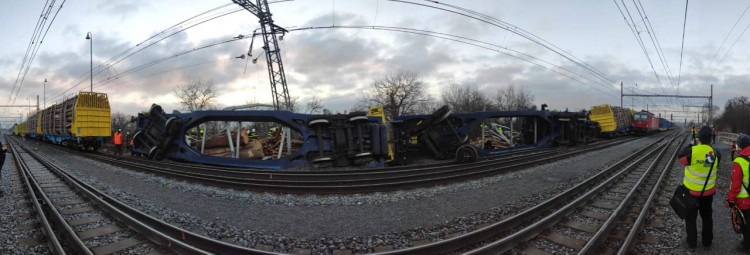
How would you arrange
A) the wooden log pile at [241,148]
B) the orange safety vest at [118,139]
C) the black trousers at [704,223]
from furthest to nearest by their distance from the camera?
1. the orange safety vest at [118,139]
2. the wooden log pile at [241,148]
3. the black trousers at [704,223]

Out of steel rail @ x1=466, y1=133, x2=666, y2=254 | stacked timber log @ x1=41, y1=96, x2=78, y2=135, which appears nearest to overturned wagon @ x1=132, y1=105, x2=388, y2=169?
stacked timber log @ x1=41, y1=96, x2=78, y2=135

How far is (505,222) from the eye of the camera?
488 centimetres

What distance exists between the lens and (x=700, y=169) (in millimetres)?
3992

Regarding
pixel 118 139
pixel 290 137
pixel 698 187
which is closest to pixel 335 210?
pixel 698 187

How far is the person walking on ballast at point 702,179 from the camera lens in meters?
3.96

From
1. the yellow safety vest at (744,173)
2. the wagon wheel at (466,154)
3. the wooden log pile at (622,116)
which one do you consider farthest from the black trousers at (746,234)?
the wooden log pile at (622,116)

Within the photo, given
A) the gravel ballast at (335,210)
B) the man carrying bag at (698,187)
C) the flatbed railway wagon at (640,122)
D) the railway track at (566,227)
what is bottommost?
the gravel ballast at (335,210)

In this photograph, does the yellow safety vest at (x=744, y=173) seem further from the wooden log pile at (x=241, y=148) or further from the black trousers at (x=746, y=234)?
the wooden log pile at (x=241, y=148)

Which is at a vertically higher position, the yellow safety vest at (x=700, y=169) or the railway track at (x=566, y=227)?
the yellow safety vest at (x=700, y=169)

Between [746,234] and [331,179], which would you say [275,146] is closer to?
[331,179]

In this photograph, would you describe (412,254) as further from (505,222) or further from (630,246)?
(630,246)

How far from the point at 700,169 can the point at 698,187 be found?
0.75 ft

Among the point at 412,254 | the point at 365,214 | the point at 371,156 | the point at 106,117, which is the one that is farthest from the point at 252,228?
the point at 106,117

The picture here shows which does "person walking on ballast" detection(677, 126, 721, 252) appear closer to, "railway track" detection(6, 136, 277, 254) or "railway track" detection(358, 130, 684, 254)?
"railway track" detection(358, 130, 684, 254)
